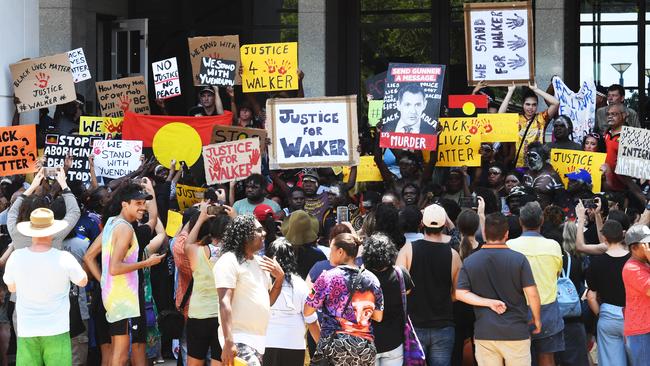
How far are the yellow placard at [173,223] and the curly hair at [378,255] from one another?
386 cm

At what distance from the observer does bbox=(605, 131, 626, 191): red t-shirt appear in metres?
13.7

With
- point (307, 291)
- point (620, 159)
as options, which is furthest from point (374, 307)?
point (620, 159)

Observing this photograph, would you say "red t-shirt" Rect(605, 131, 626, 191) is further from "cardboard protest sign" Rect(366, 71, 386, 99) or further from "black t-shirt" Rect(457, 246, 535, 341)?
"black t-shirt" Rect(457, 246, 535, 341)

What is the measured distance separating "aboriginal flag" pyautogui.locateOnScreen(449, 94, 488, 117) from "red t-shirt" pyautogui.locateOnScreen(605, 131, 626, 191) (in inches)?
55.9

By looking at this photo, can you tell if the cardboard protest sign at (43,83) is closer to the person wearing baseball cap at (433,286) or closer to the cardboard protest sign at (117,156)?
the cardboard protest sign at (117,156)

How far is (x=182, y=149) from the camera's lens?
49.5 feet

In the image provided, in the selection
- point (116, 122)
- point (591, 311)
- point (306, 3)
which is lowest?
point (591, 311)

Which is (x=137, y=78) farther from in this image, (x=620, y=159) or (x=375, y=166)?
(x=620, y=159)

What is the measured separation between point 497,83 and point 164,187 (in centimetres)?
409

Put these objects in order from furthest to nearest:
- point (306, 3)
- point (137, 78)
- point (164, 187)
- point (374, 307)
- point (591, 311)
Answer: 1. point (306, 3)
2. point (137, 78)
3. point (164, 187)
4. point (591, 311)
5. point (374, 307)

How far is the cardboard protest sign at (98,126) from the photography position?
1553 cm

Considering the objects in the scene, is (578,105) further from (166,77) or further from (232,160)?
(166,77)

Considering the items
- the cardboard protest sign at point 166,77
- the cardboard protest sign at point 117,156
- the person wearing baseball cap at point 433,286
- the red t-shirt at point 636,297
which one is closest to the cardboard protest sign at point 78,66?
the cardboard protest sign at point 166,77

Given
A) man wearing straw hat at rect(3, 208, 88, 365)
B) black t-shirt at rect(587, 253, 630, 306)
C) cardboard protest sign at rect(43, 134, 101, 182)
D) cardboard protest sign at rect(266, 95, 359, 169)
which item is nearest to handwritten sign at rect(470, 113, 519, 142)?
cardboard protest sign at rect(266, 95, 359, 169)
